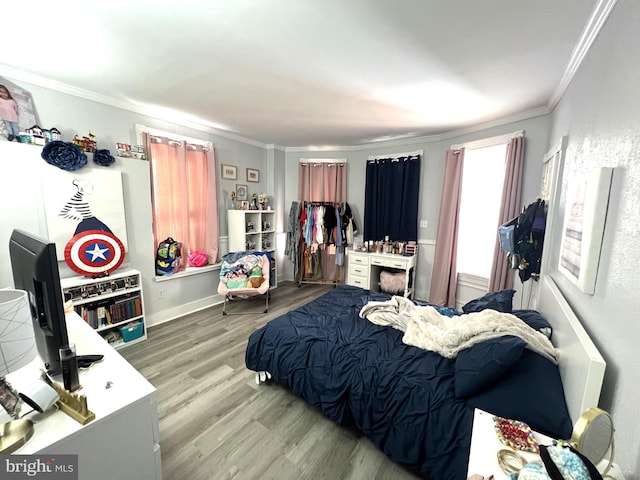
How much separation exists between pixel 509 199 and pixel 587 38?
64.7 inches

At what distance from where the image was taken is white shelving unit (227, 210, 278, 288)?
362cm

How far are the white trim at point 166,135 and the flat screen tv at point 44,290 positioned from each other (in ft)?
6.98

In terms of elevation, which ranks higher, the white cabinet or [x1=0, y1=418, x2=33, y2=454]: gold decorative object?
[x1=0, y1=418, x2=33, y2=454]: gold decorative object

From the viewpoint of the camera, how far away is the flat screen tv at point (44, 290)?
0.82 meters

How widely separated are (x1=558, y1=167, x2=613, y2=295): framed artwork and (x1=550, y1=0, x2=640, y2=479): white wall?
24mm

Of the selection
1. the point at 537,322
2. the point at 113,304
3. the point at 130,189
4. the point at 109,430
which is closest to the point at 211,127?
the point at 130,189

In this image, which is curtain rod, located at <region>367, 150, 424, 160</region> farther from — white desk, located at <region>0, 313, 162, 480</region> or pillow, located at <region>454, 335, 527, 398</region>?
white desk, located at <region>0, 313, 162, 480</region>

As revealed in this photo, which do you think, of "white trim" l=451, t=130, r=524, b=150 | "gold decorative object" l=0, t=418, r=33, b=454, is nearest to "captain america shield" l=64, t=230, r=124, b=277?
"gold decorative object" l=0, t=418, r=33, b=454

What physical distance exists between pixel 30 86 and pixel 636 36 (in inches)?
146

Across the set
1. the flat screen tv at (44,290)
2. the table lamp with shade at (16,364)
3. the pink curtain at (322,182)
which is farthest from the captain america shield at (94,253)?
Answer: the pink curtain at (322,182)

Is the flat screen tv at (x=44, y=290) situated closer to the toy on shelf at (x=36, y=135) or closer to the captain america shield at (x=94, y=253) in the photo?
the captain america shield at (x=94, y=253)

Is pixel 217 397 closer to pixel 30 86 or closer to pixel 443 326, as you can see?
pixel 443 326

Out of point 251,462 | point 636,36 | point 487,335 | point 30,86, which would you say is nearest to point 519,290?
point 487,335

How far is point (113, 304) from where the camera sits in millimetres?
2451
